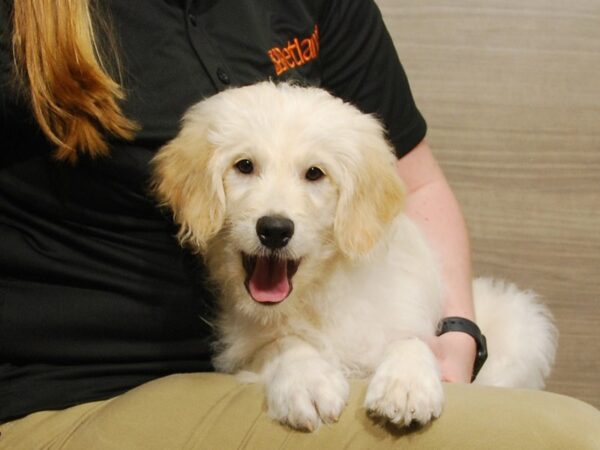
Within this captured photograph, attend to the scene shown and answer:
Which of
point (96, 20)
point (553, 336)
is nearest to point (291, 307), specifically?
point (96, 20)

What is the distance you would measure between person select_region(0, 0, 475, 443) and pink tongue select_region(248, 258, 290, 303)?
0.51 ft

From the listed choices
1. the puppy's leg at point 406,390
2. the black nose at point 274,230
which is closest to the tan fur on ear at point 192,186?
the black nose at point 274,230

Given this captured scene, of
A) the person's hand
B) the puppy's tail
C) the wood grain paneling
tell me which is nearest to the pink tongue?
the person's hand

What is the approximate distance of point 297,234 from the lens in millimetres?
1079

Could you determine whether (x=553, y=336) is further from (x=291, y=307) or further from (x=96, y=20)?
(x=96, y=20)

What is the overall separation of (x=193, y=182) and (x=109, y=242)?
160 mm

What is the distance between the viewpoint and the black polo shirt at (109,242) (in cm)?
116

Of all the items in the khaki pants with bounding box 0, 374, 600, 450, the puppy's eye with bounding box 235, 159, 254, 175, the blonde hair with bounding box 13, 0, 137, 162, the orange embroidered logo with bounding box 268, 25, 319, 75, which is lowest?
the khaki pants with bounding box 0, 374, 600, 450

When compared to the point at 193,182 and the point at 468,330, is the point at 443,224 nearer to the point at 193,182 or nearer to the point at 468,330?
the point at 468,330

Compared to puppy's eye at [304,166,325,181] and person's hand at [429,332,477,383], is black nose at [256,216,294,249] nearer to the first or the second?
puppy's eye at [304,166,325,181]

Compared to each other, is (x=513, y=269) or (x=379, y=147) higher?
(x=379, y=147)

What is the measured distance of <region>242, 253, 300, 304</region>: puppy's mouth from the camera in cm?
113

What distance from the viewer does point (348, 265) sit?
1209mm

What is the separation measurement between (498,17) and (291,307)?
0.94 m
